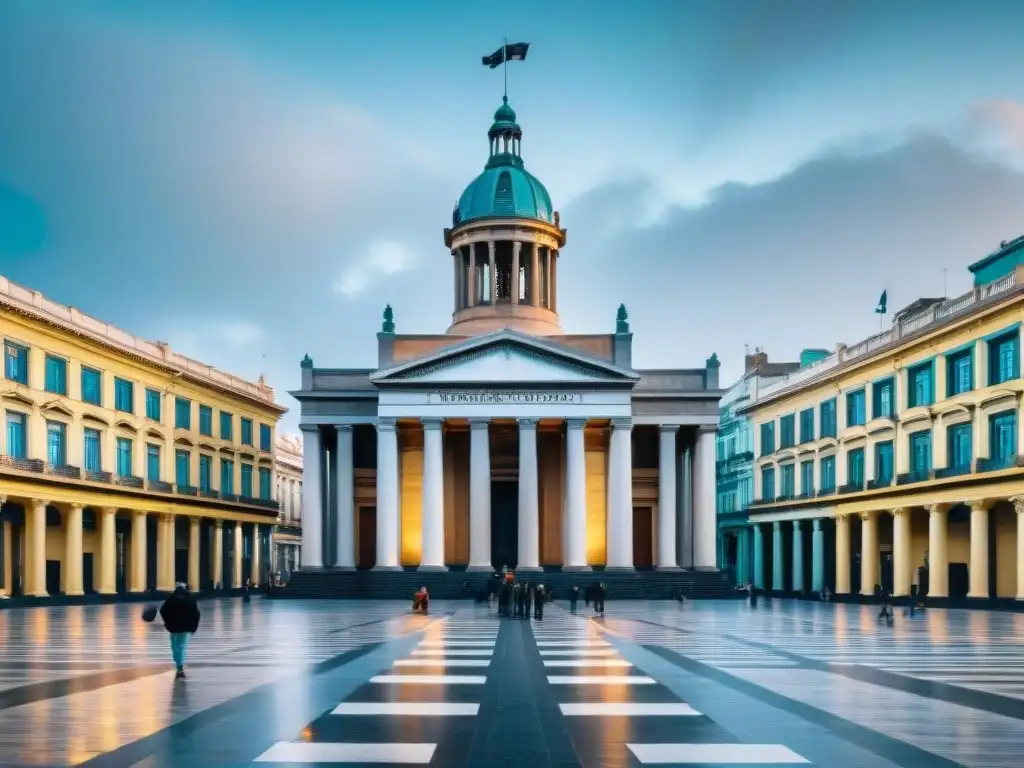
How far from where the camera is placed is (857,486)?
2849 inches

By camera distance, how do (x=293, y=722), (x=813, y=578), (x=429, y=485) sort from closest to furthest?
(x=293, y=722) → (x=429, y=485) → (x=813, y=578)

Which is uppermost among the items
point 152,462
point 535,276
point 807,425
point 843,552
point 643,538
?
point 535,276

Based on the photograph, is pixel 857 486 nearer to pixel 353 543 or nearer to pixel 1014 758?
pixel 353 543

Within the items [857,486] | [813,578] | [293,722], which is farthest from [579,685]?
[813,578]

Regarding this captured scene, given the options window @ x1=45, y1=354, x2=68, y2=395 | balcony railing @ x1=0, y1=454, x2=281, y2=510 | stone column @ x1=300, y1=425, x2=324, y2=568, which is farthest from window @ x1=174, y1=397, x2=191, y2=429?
window @ x1=45, y1=354, x2=68, y2=395

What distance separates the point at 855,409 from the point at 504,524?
22.9 metres

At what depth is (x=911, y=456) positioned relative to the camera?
66.0 metres

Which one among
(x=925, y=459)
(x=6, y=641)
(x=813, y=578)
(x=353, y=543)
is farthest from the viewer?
(x=813, y=578)

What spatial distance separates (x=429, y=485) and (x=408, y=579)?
5.51 metres

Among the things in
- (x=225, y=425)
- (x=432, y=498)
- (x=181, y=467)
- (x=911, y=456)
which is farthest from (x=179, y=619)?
(x=225, y=425)

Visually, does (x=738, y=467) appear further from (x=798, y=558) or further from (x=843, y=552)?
(x=843, y=552)

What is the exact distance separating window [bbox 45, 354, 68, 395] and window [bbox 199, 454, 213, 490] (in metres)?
19.5

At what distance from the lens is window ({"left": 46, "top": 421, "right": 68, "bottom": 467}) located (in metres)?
62.4

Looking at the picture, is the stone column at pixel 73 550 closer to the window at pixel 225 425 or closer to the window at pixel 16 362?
the window at pixel 16 362
